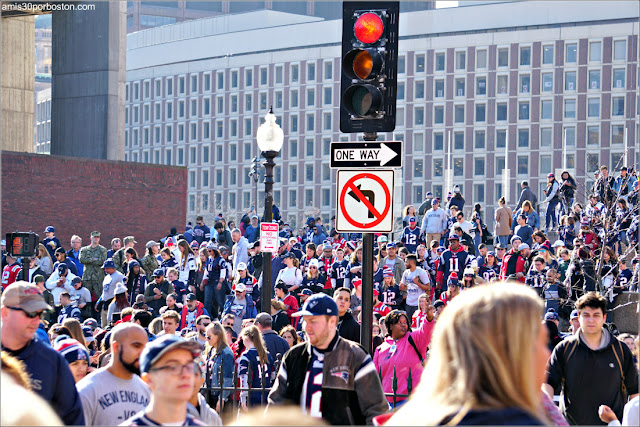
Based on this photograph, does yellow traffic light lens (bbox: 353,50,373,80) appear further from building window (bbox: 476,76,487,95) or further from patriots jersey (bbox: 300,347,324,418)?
building window (bbox: 476,76,487,95)

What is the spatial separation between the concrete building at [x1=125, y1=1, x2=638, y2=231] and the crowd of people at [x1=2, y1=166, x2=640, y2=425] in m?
60.5

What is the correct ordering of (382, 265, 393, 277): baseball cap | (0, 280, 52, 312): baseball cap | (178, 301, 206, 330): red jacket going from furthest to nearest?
(382, 265, 393, 277): baseball cap
(178, 301, 206, 330): red jacket
(0, 280, 52, 312): baseball cap

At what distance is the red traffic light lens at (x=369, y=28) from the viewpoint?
8545mm

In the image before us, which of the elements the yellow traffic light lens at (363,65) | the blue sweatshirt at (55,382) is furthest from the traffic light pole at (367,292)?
the blue sweatshirt at (55,382)

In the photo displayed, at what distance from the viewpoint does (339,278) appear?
21859mm

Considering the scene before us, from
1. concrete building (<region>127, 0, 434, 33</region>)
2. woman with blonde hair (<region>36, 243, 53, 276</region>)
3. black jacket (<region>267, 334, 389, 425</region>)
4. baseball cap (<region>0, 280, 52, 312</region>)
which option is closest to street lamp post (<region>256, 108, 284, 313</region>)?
black jacket (<region>267, 334, 389, 425</region>)

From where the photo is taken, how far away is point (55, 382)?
5.75 meters

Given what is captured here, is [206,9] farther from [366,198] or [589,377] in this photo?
[589,377]

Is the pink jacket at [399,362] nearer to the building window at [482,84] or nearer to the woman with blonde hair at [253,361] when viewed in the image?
the woman with blonde hair at [253,361]

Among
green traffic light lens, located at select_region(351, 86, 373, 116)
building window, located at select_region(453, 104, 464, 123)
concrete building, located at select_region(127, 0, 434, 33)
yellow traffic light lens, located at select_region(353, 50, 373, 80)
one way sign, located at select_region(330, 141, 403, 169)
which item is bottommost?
one way sign, located at select_region(330, 141, 403, 169)

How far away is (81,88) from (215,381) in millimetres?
26464

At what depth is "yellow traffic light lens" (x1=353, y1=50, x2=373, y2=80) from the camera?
28.0ft

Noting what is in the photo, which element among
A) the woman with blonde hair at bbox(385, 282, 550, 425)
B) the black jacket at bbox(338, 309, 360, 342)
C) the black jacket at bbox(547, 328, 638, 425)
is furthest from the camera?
the black jacket at bbox(338, 309, 360, 342)

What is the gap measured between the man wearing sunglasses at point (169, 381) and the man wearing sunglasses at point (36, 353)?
128cm
